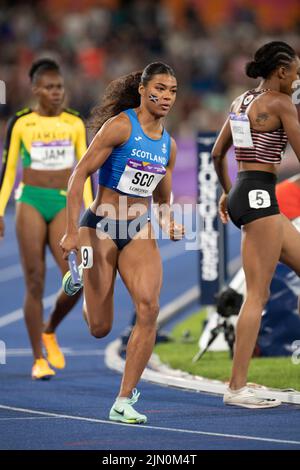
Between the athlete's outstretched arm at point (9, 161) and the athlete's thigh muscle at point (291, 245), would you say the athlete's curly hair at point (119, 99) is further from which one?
the athlete's outstretched arm at point (9, 161)

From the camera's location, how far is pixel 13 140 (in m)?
10.8

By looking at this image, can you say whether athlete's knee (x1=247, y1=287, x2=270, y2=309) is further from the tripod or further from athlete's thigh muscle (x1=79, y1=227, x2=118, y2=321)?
the tripod

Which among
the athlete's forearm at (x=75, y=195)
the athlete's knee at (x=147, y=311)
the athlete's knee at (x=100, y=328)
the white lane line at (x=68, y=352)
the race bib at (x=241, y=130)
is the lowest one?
the athlete's knee at (x=100, y=328)

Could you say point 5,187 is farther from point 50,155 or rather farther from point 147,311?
point 147,311

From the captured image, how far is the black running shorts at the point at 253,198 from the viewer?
8.54 m

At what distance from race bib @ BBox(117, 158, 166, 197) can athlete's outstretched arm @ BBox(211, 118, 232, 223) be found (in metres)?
0.69

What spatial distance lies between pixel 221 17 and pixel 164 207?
19.1m

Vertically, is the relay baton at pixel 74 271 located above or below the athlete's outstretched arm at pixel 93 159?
below

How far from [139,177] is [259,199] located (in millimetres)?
794

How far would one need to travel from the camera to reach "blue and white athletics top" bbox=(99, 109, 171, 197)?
8.25 meters

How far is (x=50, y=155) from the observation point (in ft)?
35.4

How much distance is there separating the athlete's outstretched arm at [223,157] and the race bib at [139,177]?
0.69 m

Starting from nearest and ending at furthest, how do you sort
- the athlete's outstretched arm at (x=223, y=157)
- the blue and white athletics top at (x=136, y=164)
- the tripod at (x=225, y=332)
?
1. the blue and white athletics top at (x=136, y=164)
2. the athlete's outstretched arm at (x=223, y=157)
3. the tripod at (x=225, y=332)

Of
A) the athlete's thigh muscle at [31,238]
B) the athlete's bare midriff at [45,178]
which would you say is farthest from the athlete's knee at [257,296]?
the athlete's bare midriff at [45,178]
